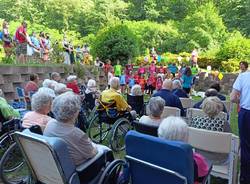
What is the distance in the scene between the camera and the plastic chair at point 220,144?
3371 millimetres

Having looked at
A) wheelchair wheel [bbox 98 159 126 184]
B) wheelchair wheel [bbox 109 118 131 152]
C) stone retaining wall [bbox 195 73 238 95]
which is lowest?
stone retaining wall [bbox 195 73 238 95]

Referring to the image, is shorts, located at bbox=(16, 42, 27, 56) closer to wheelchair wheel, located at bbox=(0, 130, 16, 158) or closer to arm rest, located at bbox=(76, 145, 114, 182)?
wheelchair wheel, located at bbox=(0, 130, 16, 158)

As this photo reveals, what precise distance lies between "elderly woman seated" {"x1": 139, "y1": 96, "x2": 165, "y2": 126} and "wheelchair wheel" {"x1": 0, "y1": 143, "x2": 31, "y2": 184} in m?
1.44

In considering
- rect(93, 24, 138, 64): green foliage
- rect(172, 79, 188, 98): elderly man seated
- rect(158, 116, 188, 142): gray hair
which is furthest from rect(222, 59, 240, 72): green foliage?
rect(158, 116, 188, 142): gray hair

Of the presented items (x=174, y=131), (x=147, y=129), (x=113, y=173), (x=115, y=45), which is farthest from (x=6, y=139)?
(x=115, y=45)

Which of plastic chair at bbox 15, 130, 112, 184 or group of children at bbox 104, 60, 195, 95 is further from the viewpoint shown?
group of children at bbox 104, 60, 195, 95

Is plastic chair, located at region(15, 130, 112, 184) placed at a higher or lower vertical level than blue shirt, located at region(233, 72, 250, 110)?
lower

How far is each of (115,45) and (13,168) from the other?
39.9 feet

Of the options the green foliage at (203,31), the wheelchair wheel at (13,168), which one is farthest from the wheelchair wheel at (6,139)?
the green foliage at (203,31)

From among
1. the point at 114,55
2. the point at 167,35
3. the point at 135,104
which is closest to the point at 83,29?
the point at 167,35

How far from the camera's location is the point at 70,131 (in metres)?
2.98

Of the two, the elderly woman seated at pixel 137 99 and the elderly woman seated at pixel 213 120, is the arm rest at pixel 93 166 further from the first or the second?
the elderly woman seated at pixel 137 99

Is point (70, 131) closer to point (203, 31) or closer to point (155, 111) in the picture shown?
point (155, 111)

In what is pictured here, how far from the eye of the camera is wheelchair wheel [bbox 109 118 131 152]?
523 centimetres
